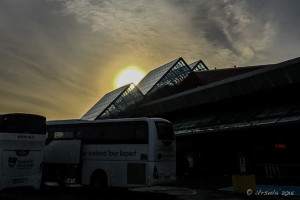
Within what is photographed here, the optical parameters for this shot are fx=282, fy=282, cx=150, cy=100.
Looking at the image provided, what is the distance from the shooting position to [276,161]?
2302cm

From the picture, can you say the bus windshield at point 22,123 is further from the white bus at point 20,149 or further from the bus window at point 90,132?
the bus window at point 90,132

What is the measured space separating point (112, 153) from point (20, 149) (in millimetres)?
3828

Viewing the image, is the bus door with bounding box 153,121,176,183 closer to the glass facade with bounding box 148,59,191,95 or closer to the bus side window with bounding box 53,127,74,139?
the bus side window with bounding box 53,127,74,139

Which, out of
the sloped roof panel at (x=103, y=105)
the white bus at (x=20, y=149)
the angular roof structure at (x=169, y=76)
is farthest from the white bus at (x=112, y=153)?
the angular roof structure at (x=169, y=76)

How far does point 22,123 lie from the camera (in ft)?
38.2

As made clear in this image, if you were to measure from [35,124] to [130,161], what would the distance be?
4411mm

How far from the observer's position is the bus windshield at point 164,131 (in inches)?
481

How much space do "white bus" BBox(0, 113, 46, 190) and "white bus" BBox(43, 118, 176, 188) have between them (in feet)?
6.63

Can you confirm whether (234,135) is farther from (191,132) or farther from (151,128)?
(151,128)

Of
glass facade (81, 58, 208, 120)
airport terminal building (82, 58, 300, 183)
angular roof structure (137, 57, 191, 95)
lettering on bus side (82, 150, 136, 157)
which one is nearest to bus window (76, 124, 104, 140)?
lettering on bus side (82, 150, 136, 157)

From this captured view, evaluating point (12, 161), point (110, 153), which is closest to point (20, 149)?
point (12, 161)

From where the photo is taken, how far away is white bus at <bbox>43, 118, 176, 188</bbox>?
11.9 meters

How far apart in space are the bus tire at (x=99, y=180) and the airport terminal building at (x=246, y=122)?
25.6 ft

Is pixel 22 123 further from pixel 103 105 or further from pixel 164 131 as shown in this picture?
pixel 103 105
